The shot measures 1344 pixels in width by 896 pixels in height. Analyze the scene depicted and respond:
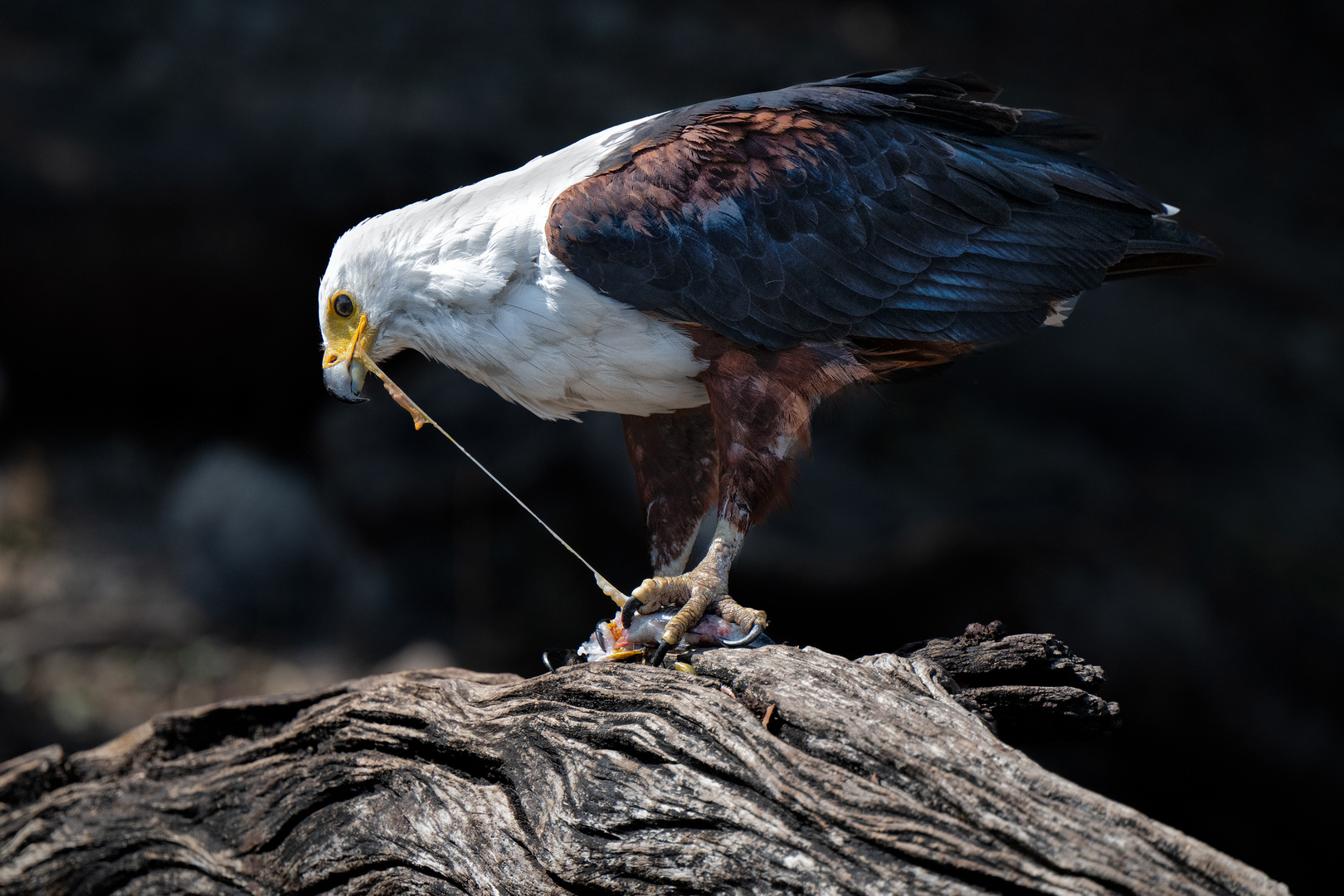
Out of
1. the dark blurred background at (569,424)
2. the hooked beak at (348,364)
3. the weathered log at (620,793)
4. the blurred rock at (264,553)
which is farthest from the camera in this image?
the blurred rock at (264,553)

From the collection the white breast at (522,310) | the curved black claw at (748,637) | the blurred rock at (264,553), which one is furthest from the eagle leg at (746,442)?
the blurred rock at (264,553)

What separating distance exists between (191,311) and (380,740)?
5.44 m

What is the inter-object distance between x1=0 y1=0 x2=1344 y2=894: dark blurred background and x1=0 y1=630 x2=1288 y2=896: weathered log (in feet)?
11.1

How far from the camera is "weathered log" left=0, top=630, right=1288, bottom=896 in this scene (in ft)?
6.75

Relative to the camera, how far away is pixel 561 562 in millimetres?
7156

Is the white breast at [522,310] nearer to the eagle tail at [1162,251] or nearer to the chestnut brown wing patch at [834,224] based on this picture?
the chestnut brown wing patch at [834,224]

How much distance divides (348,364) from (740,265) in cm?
131

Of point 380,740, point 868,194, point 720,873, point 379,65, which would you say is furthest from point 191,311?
point 720,873

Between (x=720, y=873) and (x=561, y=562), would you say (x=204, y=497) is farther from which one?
(x=720, y=873)

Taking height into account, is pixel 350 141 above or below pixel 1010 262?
above

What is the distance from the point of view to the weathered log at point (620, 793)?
2059 mm

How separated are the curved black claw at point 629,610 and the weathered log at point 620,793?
0.69 ft

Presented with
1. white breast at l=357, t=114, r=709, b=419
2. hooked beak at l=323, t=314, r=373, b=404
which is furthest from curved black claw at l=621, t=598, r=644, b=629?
hooked beak at l=323, t=314, r=373, b=404

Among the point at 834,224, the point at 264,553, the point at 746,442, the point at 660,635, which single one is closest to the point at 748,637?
the point at 660,635
